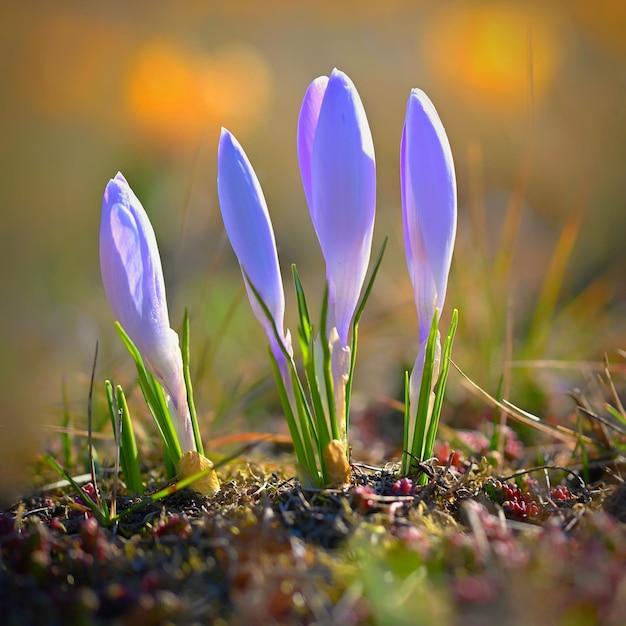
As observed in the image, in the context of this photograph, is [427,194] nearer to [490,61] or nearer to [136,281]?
[136,281]

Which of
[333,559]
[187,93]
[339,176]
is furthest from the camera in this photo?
[187,93]

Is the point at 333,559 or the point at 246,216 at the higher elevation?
the point at 246,216

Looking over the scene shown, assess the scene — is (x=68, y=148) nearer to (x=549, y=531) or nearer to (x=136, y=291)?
(x=136, y=291)

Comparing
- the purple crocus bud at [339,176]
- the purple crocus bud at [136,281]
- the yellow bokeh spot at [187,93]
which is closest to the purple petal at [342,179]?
the purple crocus bud at [339,176]

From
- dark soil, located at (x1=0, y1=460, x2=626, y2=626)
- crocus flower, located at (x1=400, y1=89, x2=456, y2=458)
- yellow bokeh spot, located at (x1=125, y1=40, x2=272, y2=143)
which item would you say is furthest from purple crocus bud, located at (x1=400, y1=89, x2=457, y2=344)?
yellow bokeh spot, located at (x1=125, y1=40, x2=272, y2=143)

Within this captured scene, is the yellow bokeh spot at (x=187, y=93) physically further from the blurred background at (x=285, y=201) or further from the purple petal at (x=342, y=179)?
the purple petal at (x=342, y=179)

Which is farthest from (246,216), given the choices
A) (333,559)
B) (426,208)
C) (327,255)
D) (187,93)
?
(187,93)

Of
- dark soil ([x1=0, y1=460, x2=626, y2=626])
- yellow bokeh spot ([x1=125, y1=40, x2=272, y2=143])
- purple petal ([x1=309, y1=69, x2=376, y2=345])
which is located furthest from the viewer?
yellow bokeh spot ([x1=125, y1=40, x2=272, y2=143])

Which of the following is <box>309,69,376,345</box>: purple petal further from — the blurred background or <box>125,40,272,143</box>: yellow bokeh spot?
<box>125,40,272,143</box>: yellow bokeh spot

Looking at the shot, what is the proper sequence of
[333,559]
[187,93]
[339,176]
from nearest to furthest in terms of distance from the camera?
[333,559] < [339,176] < [187,93]
